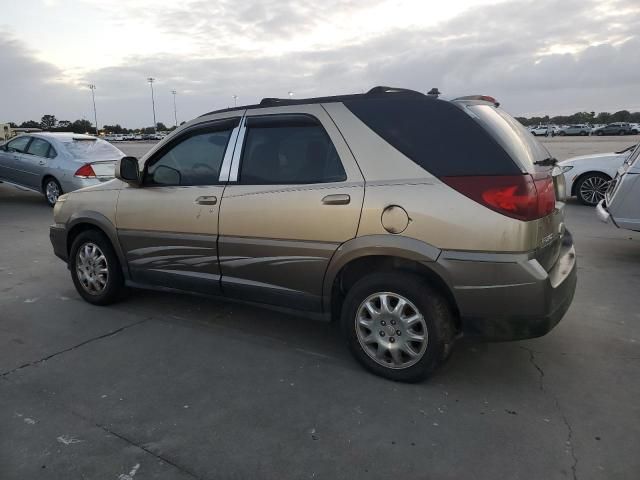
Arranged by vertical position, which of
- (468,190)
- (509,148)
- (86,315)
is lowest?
(86,315)

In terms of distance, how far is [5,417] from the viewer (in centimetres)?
299

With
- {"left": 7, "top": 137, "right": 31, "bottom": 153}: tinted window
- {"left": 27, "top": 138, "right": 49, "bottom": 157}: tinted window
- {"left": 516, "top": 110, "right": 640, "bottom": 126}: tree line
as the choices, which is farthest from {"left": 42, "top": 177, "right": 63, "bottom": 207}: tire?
{"left": 516, "top": 110, "right": 640, "bottom": 126}: tree line

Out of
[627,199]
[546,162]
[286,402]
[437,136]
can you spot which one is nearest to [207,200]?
[286,402]

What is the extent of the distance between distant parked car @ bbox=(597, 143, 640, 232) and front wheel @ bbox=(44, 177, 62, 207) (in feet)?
33.5

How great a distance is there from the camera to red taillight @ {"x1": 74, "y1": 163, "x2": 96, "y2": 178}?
10359 millimetres

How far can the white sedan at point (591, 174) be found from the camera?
9.76 m

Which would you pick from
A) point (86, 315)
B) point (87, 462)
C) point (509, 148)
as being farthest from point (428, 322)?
point (86, 315)

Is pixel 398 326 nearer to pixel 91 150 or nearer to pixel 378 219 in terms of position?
pixel 378 219

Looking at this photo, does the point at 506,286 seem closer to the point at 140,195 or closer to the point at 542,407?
the point at 542,407

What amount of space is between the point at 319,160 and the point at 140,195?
182 cm

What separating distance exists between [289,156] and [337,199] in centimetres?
58

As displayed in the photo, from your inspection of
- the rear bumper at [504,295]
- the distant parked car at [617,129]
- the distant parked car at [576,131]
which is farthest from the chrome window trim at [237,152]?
the distant parked car at [576,131]

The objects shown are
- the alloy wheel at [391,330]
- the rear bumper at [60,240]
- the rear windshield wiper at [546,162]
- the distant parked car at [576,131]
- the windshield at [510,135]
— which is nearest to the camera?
the windshield at [510,135]

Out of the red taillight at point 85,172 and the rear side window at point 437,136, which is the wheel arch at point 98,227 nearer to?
the rear side window at point 437,136
